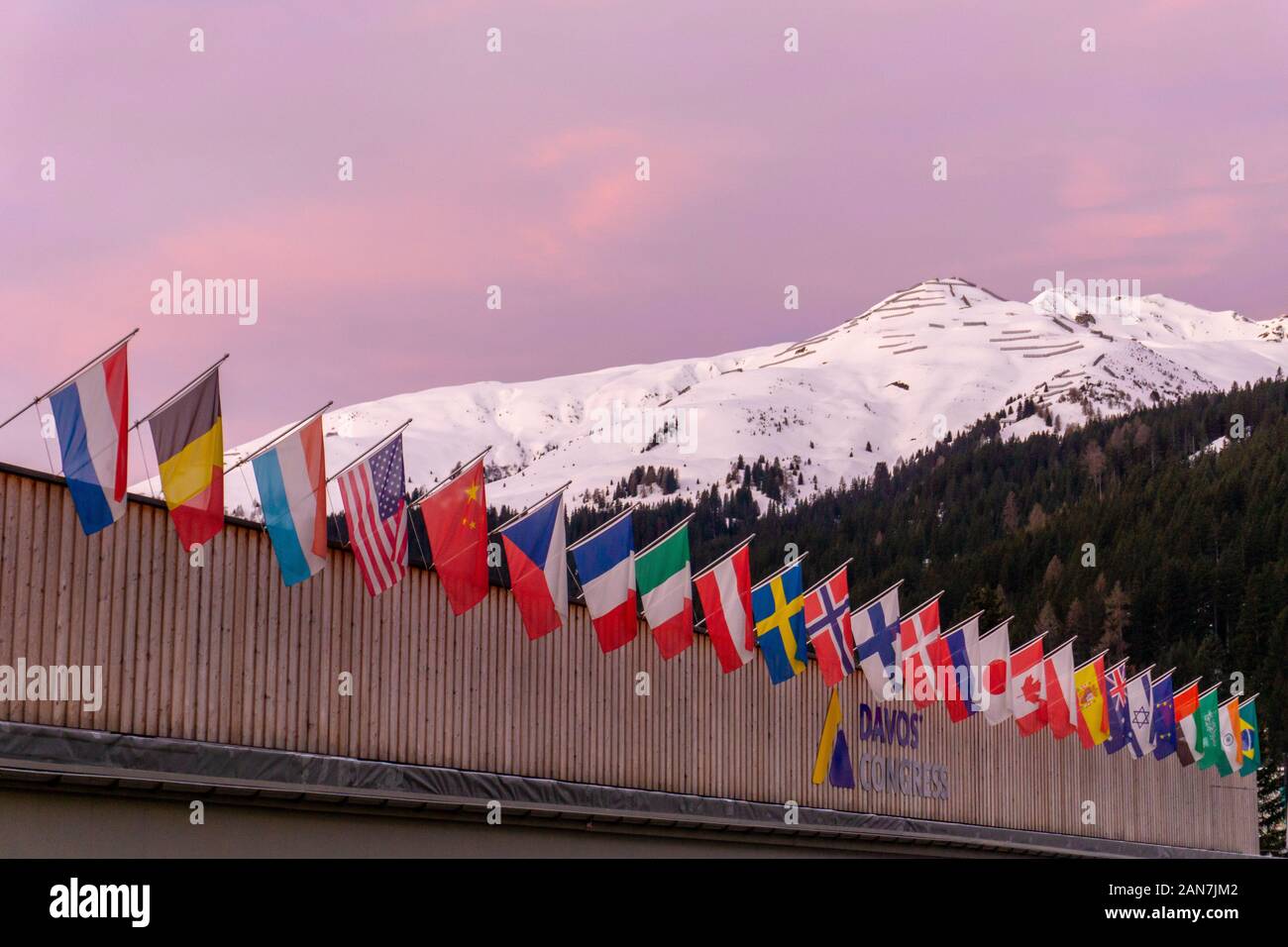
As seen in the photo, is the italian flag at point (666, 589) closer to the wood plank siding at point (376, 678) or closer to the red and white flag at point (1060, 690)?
the wood plank siding at point (376, 678)

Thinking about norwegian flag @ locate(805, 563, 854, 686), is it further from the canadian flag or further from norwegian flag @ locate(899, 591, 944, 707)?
the canadian flag

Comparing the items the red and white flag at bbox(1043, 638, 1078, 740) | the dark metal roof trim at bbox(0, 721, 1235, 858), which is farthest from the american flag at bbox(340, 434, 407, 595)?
the red and white flag at bbox(1043, 638, 1078, 740)

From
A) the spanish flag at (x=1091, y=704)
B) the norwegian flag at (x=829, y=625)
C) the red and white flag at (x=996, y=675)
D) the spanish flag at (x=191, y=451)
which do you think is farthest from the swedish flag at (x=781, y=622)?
the spanish flag at (x=191, y=451)

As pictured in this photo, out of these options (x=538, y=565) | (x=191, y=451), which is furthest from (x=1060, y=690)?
(x=191, y=451)

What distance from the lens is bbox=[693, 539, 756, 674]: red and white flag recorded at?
31.3m

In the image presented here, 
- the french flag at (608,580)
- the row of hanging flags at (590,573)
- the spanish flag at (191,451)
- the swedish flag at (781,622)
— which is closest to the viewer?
the row of hanging flags at (590,573)

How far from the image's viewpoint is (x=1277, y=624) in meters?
114

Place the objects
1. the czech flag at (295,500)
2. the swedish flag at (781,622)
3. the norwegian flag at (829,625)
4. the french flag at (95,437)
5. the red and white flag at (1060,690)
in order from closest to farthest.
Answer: the french flag at (95,437) < the czech flag at (295,500) < the swedish flag at (781,622) < the norwegian flag at (829,625) < the red and white flag at (1060,690)

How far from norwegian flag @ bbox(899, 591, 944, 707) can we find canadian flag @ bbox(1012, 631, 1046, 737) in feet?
12.4

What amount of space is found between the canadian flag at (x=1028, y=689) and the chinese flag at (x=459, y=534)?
18954 mm

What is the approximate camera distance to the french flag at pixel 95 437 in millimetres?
19875

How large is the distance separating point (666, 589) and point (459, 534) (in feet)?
17.6

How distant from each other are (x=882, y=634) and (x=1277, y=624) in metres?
85.6
